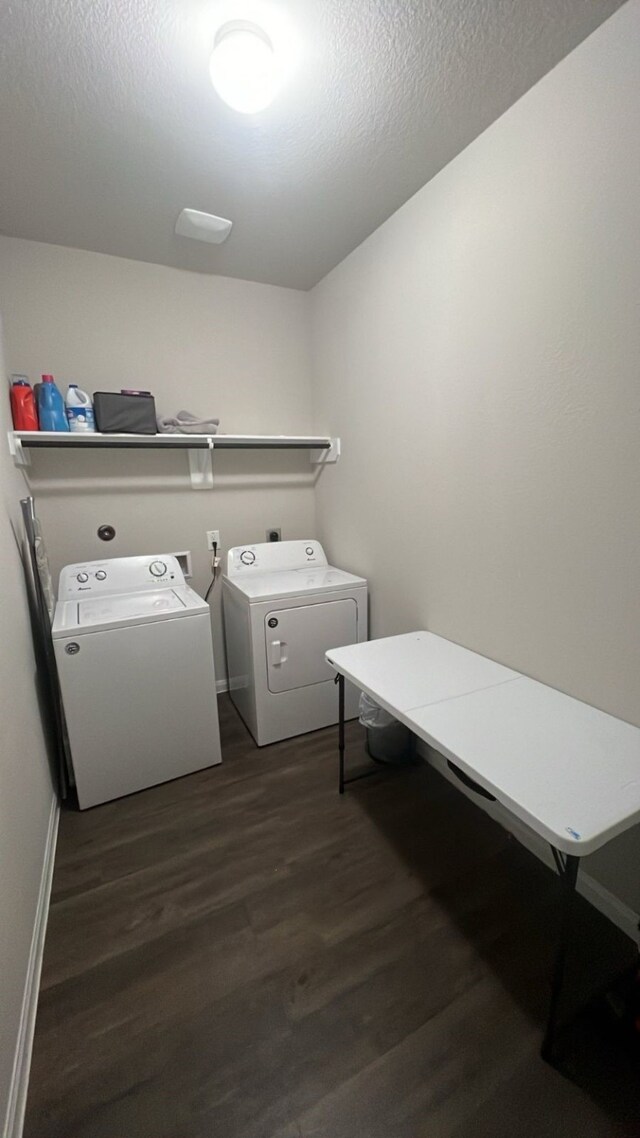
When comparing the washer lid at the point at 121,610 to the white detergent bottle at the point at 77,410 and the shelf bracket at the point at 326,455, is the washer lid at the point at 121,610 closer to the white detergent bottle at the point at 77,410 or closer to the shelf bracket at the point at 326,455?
the white detergent bottle at the point at 77,410

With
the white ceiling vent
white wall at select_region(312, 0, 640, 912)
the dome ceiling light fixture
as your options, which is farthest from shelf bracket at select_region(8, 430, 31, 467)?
white wall at select_region(312, 0, 640, 912)

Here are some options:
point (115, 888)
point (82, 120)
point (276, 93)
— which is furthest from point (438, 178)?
point (115, 888)

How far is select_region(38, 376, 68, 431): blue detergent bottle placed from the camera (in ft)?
6.33

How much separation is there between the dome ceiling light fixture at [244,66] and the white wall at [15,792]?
51.8 inches

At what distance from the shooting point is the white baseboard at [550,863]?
1.26m

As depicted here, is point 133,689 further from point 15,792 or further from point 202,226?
point 202,226

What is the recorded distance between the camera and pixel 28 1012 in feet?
3.48

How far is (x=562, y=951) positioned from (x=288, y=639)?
145 cm

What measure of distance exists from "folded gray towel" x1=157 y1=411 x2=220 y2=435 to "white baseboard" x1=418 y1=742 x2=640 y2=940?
6.59ft

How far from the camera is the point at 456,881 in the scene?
1438 millimetres

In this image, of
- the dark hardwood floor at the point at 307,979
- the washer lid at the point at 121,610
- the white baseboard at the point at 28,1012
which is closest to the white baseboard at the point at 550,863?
the dark hardwood floor at the point at 307,979

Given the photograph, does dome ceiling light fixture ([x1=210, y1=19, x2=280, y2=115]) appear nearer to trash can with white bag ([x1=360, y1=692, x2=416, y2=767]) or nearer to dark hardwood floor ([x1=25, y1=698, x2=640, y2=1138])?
trash can with white bag ([x1=360, y1=692, x2=416, y2=767])

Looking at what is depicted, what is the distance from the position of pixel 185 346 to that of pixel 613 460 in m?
2.17

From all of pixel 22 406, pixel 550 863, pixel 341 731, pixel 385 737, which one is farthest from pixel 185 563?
pixel 550 863
